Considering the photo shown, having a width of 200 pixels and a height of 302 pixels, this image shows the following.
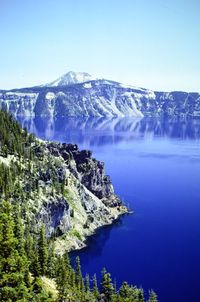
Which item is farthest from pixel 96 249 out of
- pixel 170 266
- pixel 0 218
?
pixel 0 218

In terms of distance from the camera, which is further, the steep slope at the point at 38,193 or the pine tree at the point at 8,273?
the steep slope at the point at 38,193

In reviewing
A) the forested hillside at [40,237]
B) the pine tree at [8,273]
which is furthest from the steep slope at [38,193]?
the pine tree at [8,273]

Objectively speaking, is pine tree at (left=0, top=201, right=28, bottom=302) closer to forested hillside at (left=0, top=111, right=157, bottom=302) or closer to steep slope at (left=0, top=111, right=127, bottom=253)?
forested hillside at (left=0, top=111, right=157, bottom=302)

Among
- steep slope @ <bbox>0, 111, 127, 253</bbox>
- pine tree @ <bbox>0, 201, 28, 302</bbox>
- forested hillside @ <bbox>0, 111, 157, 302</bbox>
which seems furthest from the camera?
steep slope @ <bbox>0, 111, 127, 253</bbox>

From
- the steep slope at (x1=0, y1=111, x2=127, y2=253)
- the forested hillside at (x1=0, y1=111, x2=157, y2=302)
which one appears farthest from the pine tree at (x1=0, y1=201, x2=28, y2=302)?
the steep slope at (x1=0, y1=111, x2=127, y2=253)

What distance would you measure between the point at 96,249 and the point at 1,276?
12408cm

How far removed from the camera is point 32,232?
496 ft

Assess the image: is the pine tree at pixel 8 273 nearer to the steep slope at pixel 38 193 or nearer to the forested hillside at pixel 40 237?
the forested hillside at pixel 40 237

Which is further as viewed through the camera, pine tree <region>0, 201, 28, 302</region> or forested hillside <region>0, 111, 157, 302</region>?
forested hillside <region>0, 111, 157, 302</region>

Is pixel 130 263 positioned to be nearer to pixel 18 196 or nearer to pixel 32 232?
pixel 32 232

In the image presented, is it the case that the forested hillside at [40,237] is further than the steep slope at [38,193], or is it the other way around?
the steep slope at [38,193]

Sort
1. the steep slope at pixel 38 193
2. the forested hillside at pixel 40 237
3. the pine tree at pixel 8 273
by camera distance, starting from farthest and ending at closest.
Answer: the steep slope at pixel 38 193, the forested hillside at pixel 40 237, the pine tree at pixel 8 273

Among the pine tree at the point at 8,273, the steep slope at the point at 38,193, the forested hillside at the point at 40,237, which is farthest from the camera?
the steep slope at the point at 38,193

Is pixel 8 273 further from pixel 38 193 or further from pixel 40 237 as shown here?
pixel 38 193
